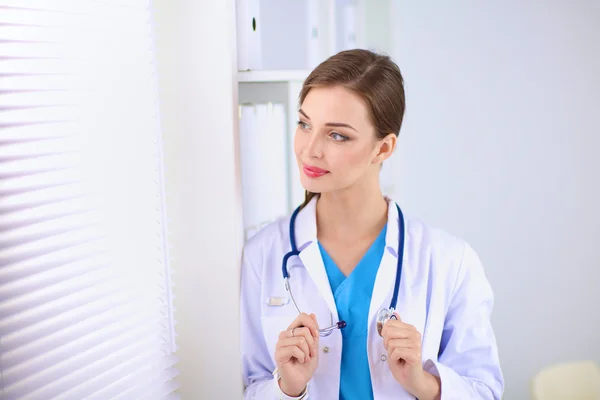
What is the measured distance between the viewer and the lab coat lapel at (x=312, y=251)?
133 centimetres

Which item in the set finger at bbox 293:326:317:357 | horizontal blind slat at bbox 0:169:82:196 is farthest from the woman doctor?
horizontal blind slat at bbox 0:169:82:196

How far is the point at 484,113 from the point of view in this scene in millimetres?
2656

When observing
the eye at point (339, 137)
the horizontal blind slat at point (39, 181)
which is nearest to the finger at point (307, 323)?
the eye at point (339, 137)

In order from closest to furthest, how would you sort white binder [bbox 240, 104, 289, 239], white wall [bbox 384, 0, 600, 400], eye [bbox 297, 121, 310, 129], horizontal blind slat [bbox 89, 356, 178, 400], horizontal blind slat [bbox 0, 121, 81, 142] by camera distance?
horizontal blind slat [bbox 0, 121, 81, 142] → horizontal blind slat [bbox 89, 356, 178, 400] → eye [bbox 297, 121, 310, 129] → white binder [bbox 240, 104, 289, 239] → white wall [bbox 384, 0, 600, 400]

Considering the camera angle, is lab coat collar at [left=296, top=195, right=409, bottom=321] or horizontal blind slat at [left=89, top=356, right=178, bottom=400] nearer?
horizontal blind slat at [left=89, top=356, right=178, bottom=400]

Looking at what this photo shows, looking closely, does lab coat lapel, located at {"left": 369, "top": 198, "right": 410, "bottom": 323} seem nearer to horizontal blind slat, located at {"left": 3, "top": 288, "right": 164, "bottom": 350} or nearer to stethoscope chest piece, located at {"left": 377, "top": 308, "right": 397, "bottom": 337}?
stethoscope chest piece, located at {"left": 377, "top": 308, "right": 397, "bottom": 337}

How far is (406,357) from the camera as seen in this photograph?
1211 mm

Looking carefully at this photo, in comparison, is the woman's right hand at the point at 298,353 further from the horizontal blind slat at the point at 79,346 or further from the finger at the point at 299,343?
the horizontal blind slat at the point at 79,346

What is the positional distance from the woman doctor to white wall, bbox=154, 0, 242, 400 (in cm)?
6

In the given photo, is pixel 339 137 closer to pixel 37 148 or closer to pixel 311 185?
pixel 311 185

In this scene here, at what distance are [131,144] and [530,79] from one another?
1.93m

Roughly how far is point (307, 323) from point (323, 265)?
170mm

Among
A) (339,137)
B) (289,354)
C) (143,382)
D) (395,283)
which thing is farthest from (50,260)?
(395,283)

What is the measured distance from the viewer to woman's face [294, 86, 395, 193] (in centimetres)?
124
